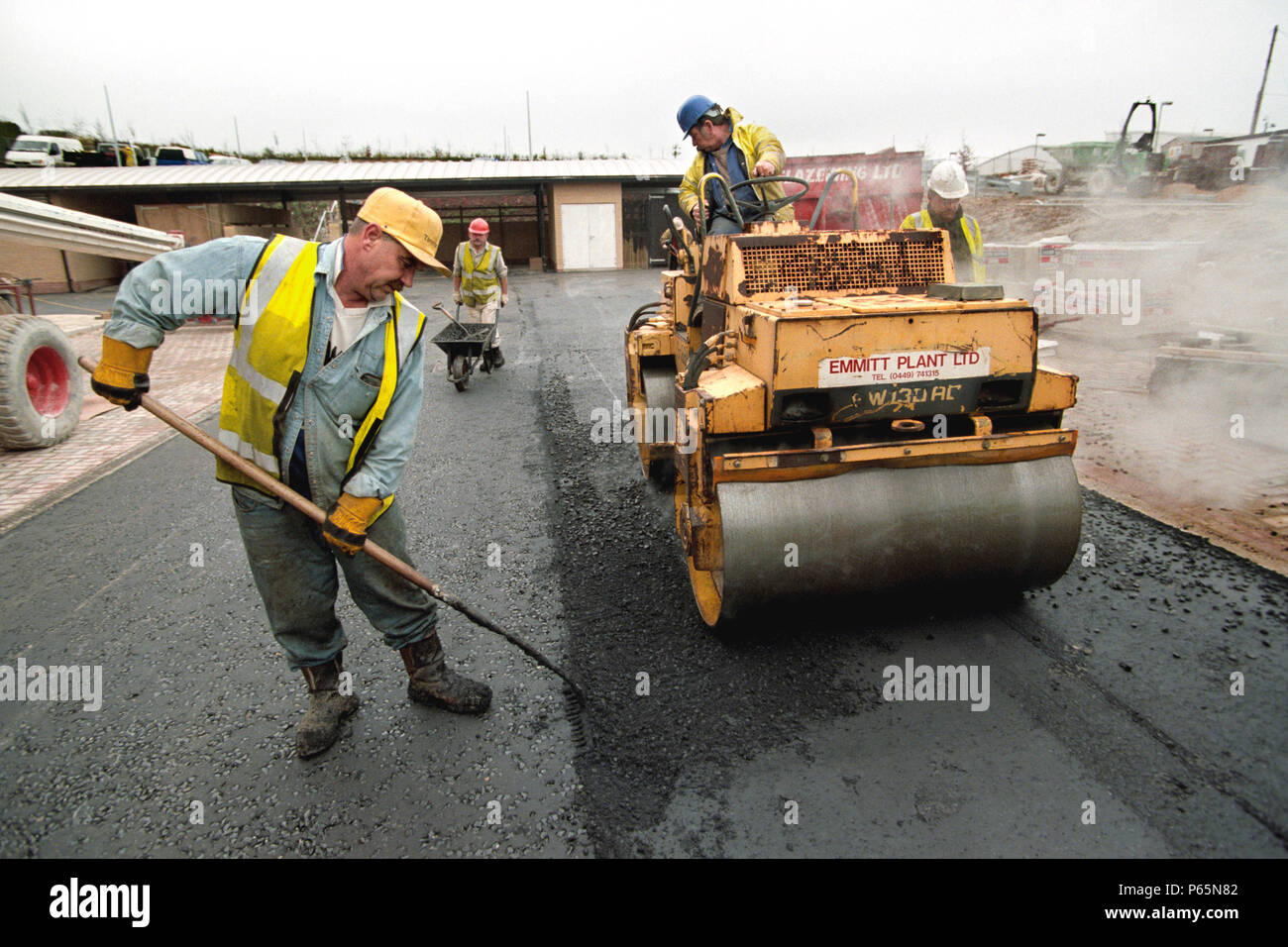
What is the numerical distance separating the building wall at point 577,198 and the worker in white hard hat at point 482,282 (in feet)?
47.5

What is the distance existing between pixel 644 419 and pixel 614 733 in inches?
113

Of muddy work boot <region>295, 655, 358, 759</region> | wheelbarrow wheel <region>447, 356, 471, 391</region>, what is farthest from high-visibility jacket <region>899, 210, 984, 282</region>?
wheelbarrow wheel <region>447, 356, 471, 391</region>

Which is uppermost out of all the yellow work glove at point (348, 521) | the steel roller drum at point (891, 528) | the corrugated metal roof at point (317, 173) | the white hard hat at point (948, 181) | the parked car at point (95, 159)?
the parked car at point (95, 159)

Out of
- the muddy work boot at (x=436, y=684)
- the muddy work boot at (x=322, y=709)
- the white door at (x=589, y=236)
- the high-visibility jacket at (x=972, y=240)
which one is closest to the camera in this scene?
the muddy work boot at (x=322, y=709)

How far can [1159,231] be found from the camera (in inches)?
609

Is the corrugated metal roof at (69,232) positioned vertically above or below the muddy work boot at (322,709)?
above

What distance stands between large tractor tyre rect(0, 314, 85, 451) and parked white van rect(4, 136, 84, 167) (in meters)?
23.5

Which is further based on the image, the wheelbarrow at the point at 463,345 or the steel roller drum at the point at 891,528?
the wheelbarrow at the point at 463,345

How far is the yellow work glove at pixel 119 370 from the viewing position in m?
2.60

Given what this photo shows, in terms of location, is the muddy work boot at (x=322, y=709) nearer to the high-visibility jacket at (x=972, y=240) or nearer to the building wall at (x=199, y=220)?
the high-visibility jacket at (x=972, y=240)

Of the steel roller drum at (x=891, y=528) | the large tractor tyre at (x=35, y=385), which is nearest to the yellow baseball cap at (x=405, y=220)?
the steel roller drum at (x=891, y=528)

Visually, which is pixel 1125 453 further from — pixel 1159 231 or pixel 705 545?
pixel 1159 231

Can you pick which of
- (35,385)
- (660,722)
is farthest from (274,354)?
(35,385)

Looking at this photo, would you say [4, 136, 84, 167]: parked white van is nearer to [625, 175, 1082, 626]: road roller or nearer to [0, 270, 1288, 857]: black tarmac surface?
[0, 270, 1288, 857]: black tarmac surface
